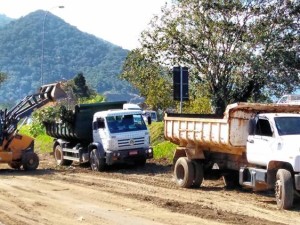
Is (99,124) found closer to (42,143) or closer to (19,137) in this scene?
(19,137)

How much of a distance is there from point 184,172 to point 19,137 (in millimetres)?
8921

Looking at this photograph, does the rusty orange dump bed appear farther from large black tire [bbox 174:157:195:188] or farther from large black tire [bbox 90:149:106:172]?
large black tire [bbox 90:149:106:172]

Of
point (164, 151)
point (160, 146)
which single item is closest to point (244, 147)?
point (164, 151)

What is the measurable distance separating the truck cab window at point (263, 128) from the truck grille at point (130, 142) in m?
9.28

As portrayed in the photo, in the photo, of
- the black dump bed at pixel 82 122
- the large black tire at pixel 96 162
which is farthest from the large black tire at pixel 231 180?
the black dump bed at pixel 82 122

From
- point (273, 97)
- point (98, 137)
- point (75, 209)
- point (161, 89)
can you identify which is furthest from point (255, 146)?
point (161, 89)

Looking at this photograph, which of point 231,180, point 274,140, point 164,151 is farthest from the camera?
point 164,151

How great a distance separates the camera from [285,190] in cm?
1328

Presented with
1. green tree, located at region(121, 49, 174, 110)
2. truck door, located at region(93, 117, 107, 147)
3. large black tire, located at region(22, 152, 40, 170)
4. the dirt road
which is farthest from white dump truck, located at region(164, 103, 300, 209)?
green tree, located at region(121, 49, 174, 110)

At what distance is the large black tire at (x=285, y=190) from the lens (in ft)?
43.6

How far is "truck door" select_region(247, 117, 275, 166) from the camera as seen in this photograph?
572 inches

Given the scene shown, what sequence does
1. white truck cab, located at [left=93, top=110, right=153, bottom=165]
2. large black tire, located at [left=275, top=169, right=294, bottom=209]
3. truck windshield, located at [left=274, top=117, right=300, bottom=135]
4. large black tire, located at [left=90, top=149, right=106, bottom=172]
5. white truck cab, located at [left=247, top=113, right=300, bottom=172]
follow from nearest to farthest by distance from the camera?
1. large black tire, located at [left=275, top=169, right=294, bottom=209]
2. white truck cab, located at [left=247, top=113, right=300, bottom=172]
3. truck windshield, located at [left=274, top=117, right=300, bottom=135]
4. white truck cab, located at [left=93, top=110, right=153, bottom=165]
5. large black tire, located at [left=90, top=149, right=106, bottom=172]

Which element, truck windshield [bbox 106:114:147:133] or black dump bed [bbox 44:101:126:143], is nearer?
truck windshield [bbox 106:114:147:133]

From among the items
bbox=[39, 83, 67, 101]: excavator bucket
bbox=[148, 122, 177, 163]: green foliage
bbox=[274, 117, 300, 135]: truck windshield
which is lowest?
bbox=[148, 122, 177, 163]: green foliage
